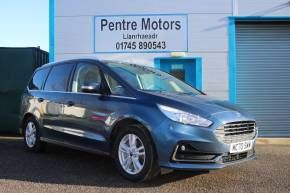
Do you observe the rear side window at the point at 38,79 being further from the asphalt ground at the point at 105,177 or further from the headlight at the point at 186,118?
the headlight at the point at 186,118

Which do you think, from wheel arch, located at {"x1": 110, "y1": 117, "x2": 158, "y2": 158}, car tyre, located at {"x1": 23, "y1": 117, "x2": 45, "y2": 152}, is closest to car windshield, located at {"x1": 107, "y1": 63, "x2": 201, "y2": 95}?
wheel arch, located at {"x1": 110, "y1": 117, "x2": 158, "y2": 158}

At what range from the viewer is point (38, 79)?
8719 mm

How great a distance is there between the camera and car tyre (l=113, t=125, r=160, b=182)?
5.81 meters

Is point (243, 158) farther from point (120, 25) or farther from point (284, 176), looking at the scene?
point (120, 25)

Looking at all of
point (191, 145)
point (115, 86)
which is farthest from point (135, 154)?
point (115, 86)

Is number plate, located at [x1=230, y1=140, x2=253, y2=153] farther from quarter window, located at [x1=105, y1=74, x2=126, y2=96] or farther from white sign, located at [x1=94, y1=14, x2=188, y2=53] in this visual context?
white sign, located at [x1=94, y1=14, x2=188, y2=53]

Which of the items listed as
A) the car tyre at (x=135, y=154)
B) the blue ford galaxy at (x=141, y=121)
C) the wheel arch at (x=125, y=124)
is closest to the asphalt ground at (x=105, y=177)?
the car tyre at (x=135, y=154)

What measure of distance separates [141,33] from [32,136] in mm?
4688

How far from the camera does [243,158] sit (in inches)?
241

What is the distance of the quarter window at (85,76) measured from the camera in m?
6.95

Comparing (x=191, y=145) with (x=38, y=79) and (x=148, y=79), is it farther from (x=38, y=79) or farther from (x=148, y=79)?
(x=38, y=79)

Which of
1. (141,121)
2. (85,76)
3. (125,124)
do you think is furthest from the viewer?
(85,76)

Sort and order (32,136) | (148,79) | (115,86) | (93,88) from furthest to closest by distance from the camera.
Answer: (32,136), (148,79), (93,88), (115,86)

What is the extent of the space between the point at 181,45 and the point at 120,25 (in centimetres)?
171
